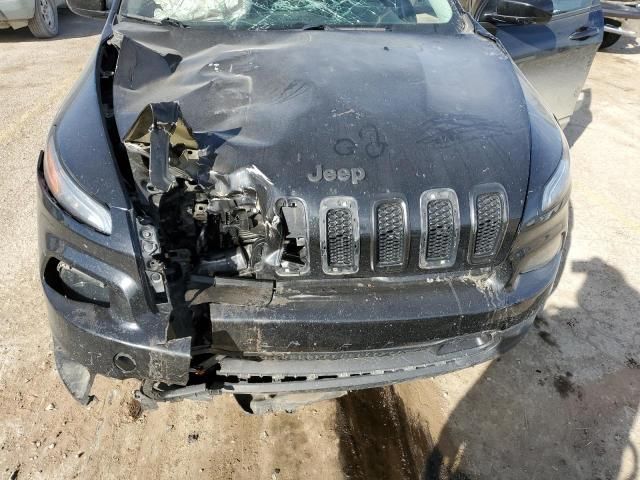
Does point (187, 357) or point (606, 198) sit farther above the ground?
point (187, 357)

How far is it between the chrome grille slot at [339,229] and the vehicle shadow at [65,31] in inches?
320

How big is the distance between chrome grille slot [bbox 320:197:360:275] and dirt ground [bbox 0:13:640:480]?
41.1 inches

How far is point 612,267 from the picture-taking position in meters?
3.56

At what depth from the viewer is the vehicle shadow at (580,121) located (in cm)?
529

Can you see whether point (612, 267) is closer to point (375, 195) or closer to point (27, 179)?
point (375, 195)

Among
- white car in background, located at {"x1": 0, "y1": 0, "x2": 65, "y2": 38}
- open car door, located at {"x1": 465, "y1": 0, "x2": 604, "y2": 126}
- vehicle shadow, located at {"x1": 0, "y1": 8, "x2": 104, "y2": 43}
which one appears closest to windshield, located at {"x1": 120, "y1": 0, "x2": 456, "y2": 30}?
open car door, located at {"x1": 465, "y1": 0, "x2": 604, "y2": 126}

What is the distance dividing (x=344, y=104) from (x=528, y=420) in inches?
70.4

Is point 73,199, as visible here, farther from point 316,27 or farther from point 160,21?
point 316,27

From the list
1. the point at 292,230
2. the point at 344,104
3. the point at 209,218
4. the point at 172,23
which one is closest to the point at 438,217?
the point at 292,230

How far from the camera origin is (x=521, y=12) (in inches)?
122

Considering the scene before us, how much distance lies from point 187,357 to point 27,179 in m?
3.17

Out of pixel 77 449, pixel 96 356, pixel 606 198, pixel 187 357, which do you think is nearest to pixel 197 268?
pixel 187 357

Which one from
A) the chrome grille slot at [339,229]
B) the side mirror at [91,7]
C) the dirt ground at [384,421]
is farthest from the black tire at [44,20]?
the chrome grille slot at [339,229]

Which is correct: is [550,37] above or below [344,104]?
below
